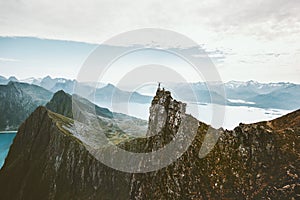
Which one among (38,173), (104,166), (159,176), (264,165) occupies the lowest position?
(38,173)

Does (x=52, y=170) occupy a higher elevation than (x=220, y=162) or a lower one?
lower

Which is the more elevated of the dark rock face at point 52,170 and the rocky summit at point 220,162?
the rocky summit at point 220,162

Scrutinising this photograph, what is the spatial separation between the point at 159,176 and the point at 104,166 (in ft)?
226

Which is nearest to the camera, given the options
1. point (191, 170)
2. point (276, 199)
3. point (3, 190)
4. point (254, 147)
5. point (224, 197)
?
point (276, 199)

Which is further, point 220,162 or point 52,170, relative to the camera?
point 52,170

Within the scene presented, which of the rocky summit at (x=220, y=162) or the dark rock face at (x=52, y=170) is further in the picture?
the dark rock face at (x=52, y=170)

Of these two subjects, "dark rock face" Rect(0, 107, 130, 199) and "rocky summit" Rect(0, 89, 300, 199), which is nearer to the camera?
"rocky summit" Rect(0, 89, 300, 199)

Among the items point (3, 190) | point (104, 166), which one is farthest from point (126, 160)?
point (3, 190)

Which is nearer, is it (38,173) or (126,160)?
(126,160)

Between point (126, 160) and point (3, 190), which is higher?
A: point (126, 160)

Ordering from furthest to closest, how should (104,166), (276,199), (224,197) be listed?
(104,166) → (224,197) → (276,199)

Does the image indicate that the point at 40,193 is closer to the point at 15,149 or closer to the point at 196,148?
the point at 15,149

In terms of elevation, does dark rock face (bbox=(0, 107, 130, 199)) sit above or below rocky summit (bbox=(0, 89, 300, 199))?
below

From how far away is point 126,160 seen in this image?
122 meters
